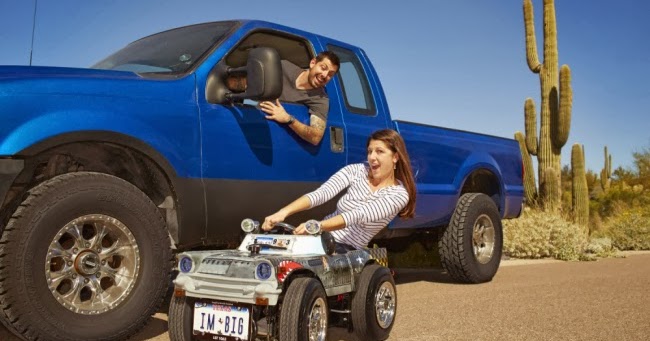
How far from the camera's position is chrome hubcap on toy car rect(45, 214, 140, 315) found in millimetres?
3523

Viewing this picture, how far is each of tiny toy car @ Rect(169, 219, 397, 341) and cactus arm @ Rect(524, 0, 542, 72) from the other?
53.8 feet

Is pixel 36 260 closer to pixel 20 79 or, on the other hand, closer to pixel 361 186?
pixel 20 79

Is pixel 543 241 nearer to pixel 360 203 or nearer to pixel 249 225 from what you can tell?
pixel 360 203

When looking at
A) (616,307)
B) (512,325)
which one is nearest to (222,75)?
(512,325)

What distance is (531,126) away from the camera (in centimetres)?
2009

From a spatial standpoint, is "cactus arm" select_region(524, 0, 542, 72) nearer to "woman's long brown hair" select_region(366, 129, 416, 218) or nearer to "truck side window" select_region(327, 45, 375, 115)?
"truck side window" select_region(327, 45, 375, 115)

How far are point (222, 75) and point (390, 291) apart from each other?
1754mm

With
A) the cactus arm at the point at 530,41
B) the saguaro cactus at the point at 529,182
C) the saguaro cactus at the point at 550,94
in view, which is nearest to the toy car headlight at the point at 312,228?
the saguaro cactus at the point at 529,182

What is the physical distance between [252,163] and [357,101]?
1539 mm

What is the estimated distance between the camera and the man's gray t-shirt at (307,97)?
491 centimetres

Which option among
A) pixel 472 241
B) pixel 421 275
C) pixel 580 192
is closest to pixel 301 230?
pixel 472 241

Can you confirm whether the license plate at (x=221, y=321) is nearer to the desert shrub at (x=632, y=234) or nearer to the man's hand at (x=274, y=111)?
the man's hand at (x=274, y=111)

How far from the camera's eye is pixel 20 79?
139 inches

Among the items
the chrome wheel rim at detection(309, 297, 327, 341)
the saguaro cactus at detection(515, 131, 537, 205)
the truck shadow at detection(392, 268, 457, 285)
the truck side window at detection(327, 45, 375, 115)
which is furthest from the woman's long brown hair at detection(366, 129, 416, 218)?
the saguaro cactus at detection(515, 131, 537, 205)
